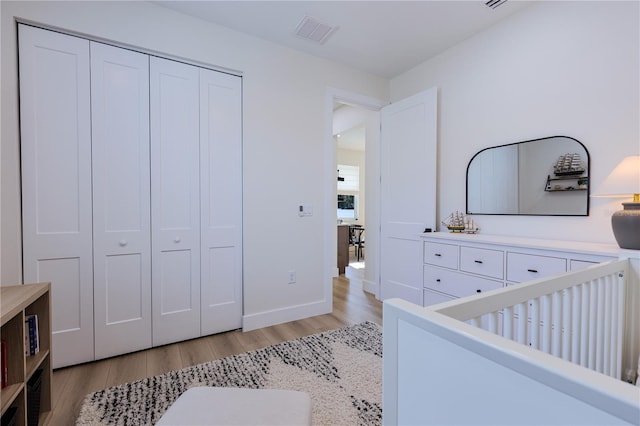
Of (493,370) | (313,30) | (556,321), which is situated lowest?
(556,321)

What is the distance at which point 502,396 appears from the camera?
52 cm

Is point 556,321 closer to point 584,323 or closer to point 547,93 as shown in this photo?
point 584,323

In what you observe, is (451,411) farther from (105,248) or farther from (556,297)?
(105,248)

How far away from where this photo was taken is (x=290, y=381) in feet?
5.83

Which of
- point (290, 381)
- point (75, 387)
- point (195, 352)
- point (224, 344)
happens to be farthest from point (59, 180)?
point (290, 381)

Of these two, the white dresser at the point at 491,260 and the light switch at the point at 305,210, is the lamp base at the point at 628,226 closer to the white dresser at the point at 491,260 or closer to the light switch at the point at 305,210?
the white dresser at the point at 491,260

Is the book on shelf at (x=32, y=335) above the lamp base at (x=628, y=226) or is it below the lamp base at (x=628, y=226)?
below

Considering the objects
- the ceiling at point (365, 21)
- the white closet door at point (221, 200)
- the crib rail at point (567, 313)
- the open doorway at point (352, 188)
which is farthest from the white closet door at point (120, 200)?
the open doorway at point (352, 188)

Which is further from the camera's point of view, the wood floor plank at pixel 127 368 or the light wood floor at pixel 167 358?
the wood floor plank at pixel 127 368

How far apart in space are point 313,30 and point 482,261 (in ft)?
7.64

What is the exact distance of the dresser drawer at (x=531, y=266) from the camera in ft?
5.64

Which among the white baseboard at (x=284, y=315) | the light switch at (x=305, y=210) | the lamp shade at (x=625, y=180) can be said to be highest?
the lamp shade at (x=625, y=180)

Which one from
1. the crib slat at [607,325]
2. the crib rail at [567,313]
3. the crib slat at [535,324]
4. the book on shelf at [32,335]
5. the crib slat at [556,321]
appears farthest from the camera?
the book on shelf at [32,335]

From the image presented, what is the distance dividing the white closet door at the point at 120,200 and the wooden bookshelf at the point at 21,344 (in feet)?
1.95
